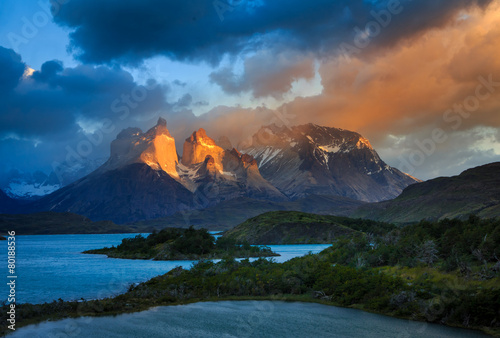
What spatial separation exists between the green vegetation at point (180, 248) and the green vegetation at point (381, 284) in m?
69.9

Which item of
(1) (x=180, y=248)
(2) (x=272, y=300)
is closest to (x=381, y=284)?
Answer: (2) (x=272, y=300)

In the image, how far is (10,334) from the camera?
43344mm

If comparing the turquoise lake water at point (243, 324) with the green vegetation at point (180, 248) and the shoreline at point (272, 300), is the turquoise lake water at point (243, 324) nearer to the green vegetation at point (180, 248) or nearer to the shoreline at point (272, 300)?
the shoreline at point (272, 300)

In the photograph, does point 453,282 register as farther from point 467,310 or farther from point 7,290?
point 7,290

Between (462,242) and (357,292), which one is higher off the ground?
(462,242)

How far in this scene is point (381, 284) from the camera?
60.4 meters

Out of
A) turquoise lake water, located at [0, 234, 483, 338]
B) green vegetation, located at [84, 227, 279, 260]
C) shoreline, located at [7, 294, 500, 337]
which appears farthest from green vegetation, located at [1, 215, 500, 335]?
green vegetation, located at [84, 227, 279, 260]

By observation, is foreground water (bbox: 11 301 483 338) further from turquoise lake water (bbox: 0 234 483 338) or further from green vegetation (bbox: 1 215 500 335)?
green vegetation (bbox: 1 215 500 335)

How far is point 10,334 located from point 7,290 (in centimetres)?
3992

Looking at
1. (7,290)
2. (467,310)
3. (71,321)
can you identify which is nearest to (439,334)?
(467,310)

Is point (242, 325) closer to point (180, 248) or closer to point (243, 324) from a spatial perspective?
point (243, 324)

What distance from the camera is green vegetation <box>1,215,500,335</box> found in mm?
49969

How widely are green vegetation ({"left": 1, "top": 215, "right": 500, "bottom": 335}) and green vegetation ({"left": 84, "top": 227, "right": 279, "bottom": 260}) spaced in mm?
69906

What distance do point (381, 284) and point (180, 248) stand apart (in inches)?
4141
